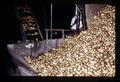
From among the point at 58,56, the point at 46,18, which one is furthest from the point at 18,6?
the point at 58,56

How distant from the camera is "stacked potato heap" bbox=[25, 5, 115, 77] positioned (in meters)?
5.85

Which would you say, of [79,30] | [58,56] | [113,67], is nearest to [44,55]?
[58,56]

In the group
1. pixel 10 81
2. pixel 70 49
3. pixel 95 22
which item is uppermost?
pixel 95 22

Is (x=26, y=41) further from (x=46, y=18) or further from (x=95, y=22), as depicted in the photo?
(x=95, y=22)

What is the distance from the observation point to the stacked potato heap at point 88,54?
5.85m

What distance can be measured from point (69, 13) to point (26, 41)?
695 mm

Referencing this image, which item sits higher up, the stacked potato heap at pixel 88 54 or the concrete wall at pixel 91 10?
the concrete wall at pixel 91 10

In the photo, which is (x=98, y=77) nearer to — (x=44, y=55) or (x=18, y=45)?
(x=44, y=55)

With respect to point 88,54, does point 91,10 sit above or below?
above

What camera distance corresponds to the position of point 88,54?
5871mm

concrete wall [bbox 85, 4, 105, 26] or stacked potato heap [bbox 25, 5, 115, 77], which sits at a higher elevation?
concrete wall [bbox 85, 4, 105, 26]

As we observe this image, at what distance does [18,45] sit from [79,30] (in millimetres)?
853

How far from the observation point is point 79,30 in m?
5.85

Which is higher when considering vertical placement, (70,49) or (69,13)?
(69,13)
